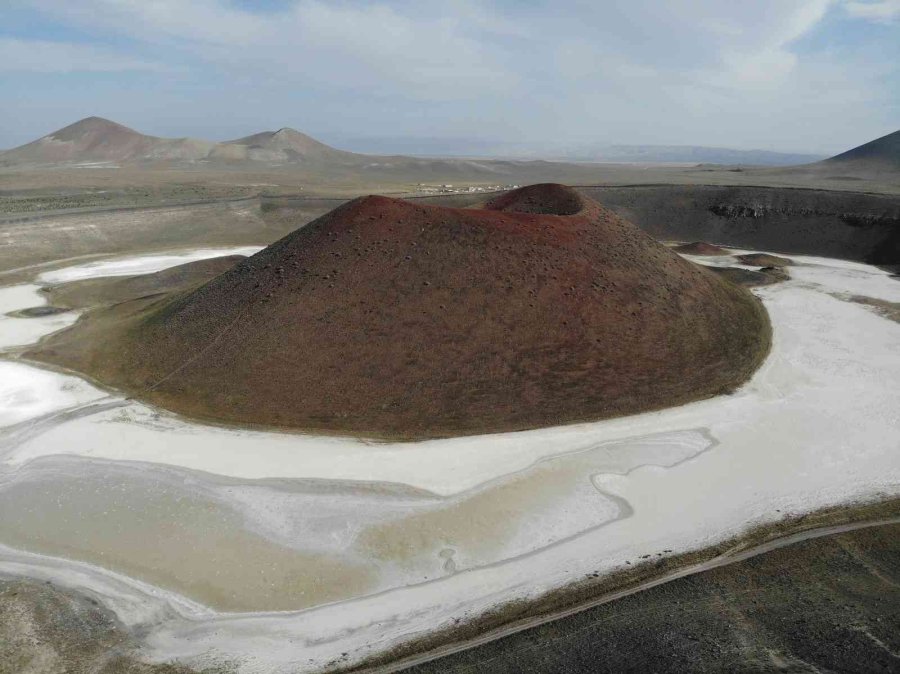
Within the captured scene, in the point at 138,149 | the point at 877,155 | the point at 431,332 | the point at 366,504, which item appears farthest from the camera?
the point at 138,149

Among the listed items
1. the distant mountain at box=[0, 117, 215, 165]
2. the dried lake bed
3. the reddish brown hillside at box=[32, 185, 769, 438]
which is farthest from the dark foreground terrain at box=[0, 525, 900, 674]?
the distant mountain at box=[0, 117, 215, 165]

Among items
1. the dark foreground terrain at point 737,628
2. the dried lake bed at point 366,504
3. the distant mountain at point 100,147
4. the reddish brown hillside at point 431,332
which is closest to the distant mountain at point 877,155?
the reddish brown hillside at point 431,332

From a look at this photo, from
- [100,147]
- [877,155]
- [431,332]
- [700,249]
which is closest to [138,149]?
[100,147]

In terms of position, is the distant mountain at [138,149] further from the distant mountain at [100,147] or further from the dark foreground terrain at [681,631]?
the dark foreground terrain at [681,631]

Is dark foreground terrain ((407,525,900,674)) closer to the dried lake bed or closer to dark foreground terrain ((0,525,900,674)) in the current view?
dark foreground terrain ((0,525,900,674))

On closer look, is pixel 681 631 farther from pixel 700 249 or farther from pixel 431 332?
pixel 700 249

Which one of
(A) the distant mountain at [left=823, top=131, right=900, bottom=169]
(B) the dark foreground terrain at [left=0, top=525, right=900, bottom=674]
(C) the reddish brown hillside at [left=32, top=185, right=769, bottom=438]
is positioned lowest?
(B) the dark foreground terrain at [left=0, top=525, right=900, bottom=674]

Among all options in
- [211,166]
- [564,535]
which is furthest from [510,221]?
[211,166]
